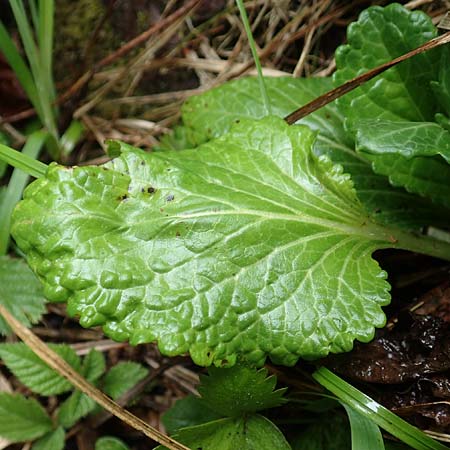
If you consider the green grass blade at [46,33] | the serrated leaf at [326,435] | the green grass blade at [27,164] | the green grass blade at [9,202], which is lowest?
the serrated leaf at [326,435]

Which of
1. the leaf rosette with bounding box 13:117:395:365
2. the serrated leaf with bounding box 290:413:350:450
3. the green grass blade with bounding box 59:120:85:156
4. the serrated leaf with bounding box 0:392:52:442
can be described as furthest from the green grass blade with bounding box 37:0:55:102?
the serrated leaf with bounding box 290:413:350:450

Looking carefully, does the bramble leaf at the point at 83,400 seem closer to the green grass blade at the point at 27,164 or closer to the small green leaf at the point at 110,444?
the small green leaf at the point at 110,444

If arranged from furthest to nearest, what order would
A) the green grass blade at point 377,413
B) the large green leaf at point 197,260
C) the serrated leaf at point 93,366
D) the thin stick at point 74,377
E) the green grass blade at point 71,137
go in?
the green grass blade at point 71,137, the serrated leaf at point 93,366, the thin stick at point 74,377, the green grass blade at point 377,413, the large green leaf at point 197,260

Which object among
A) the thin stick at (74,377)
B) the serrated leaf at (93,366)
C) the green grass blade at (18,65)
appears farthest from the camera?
the green grass blade at (18,65)

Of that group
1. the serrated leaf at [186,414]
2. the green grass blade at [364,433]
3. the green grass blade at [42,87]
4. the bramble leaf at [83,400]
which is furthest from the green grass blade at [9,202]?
the green grass blade at [364,433]

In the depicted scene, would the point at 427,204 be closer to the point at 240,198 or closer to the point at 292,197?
the point at 292,197

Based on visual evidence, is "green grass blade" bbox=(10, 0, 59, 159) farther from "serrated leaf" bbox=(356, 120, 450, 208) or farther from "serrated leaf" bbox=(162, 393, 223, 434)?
"serrated leaf" bbox=(356, 120, 450, 208)

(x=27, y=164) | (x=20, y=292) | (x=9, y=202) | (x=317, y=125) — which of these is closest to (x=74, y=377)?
(x=20, y=292)
